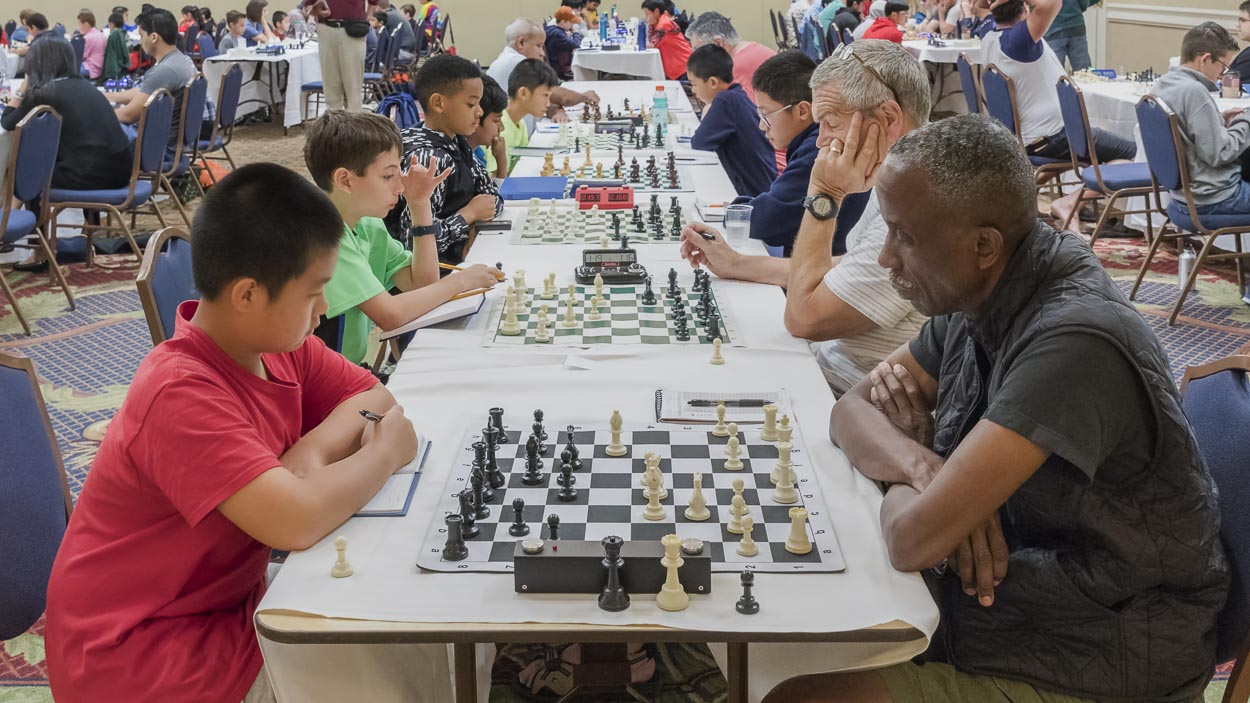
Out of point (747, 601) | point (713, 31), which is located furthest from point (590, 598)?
point (713, 31)

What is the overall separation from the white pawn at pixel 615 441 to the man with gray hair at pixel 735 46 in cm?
533

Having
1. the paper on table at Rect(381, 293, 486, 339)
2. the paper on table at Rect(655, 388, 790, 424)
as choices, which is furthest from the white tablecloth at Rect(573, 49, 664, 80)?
the paper on table at Rect(655, 388, 790, 424)

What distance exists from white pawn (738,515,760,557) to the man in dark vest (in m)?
0.18

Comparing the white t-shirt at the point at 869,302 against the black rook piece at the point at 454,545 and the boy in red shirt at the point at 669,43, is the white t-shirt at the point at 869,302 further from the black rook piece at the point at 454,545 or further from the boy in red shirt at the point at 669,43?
the boy in red shirt at the point at 669,43

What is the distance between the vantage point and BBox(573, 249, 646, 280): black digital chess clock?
280cm

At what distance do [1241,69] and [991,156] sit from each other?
6030 millimetres

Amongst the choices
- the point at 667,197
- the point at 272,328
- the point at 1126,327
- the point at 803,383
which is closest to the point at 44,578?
the point at 272,328

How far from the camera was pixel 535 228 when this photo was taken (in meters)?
3.41

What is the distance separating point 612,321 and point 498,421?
0.71 meters

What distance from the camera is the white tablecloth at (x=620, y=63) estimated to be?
9.96 m

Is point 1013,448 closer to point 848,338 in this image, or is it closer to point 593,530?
point 593,530

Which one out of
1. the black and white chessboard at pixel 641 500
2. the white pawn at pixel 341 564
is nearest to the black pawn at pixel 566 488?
the black and white chessboard at pixel 641 500

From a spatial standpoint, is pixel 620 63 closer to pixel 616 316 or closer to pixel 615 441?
pixel 616 316

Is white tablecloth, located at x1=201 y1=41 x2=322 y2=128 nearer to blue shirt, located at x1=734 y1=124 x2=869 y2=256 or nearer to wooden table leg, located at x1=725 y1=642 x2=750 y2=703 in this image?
blue shirt, located at x1=734 y1=124 x2=869 y2=256
